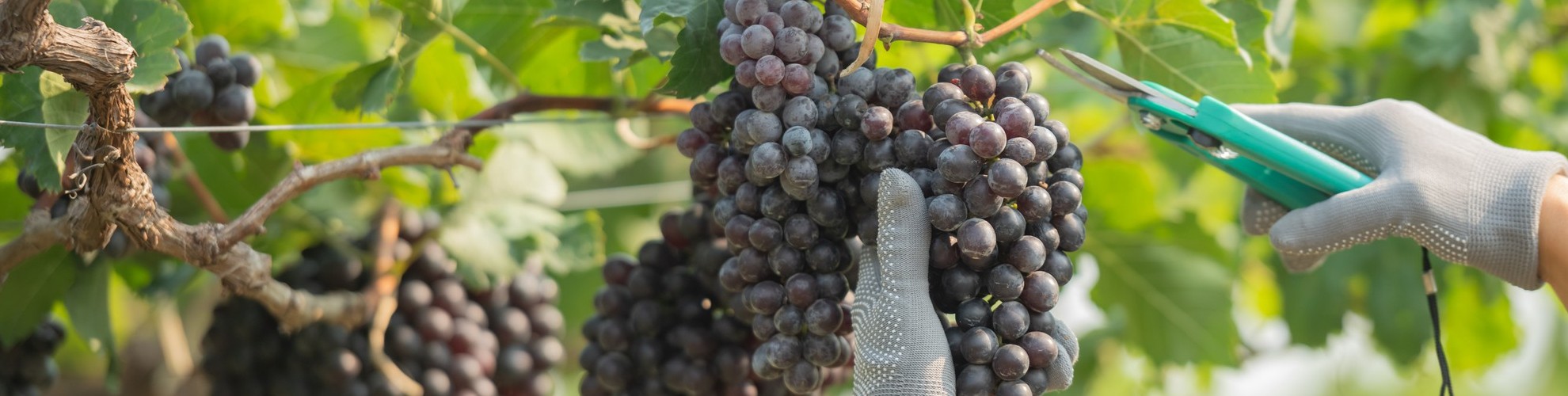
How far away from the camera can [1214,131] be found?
1058mm

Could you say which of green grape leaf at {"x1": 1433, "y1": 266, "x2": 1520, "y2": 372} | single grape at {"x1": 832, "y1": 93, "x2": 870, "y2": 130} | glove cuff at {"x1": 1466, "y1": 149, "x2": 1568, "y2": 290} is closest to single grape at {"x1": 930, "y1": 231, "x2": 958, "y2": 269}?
single grape at {"x1": 832, "y1": 93, "x2": 870, "y2": 130}

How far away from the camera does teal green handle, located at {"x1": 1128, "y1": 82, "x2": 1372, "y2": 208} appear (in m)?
1.06

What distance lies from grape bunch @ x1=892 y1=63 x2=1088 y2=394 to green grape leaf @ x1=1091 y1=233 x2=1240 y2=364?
93 cm

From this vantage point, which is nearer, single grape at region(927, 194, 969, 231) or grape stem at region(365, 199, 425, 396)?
single grape at region(927, 194, 969, 231)

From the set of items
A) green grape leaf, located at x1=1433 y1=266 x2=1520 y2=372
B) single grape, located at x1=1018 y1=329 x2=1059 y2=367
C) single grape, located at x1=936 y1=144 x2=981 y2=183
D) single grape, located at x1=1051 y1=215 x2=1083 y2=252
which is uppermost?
single grape, located at x1=936 y1=144 x2=981 y2=183

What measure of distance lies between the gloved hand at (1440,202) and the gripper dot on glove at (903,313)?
1.48 ft

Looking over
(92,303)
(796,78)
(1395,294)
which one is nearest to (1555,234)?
(796,78)

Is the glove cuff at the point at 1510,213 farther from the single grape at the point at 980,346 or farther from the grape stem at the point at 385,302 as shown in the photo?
the grape stem at the point at 385,302

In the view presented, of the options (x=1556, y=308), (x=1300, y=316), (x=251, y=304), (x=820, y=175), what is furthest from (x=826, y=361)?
(x=1556, y=308)

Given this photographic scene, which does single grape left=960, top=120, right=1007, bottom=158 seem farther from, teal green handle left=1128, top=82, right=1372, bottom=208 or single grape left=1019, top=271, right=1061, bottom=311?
teal green handle left=1128, top=82, right=1372, bottom=208

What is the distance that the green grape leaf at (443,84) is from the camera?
5.63ft

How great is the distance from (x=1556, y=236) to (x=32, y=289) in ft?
5.28

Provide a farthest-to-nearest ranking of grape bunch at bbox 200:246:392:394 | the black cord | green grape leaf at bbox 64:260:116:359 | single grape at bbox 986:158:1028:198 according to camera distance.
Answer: grape bunch at bbox 200:246:392:394, green grape leaf at bbox 64:260:116:359, the black cord, single grape at bbox 986:158:1028:198

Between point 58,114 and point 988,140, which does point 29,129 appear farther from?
point 988,140
